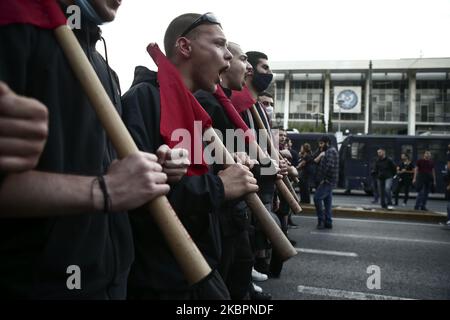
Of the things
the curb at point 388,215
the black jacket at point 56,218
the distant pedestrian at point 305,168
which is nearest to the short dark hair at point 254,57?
the black jacket at point 56,218

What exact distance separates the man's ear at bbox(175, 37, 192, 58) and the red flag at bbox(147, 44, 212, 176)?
14.0 inches

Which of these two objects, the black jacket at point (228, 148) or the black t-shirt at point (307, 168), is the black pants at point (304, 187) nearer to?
the black t-shirt at point (307, 168)

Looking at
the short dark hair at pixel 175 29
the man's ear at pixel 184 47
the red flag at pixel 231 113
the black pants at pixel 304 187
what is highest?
the short dark hair at pixel 175 29

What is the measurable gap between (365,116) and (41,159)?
4658 cm

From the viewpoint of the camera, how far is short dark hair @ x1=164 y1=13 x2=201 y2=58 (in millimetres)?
2059

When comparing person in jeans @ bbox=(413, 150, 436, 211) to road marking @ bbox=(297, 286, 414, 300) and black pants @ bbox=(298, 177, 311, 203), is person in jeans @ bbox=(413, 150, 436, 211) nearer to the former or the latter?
black pants @ bbox=(298, 177, 311, 203)

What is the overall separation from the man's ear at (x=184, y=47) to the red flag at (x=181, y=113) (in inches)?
14.0

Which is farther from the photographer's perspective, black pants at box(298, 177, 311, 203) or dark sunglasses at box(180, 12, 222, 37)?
black pants at box(298, 177, 311, 203)

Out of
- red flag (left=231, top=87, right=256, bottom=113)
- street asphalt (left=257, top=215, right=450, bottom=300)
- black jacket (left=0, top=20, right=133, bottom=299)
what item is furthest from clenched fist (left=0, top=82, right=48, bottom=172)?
street asphalt (left=257, top=215, right=450, bottom=300)

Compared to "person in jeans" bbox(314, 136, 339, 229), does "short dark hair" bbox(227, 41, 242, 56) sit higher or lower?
higher

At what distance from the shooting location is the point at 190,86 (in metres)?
1.97

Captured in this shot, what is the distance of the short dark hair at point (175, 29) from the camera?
6.75 ft

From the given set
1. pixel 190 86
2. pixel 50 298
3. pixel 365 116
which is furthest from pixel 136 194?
pixel 365 116
